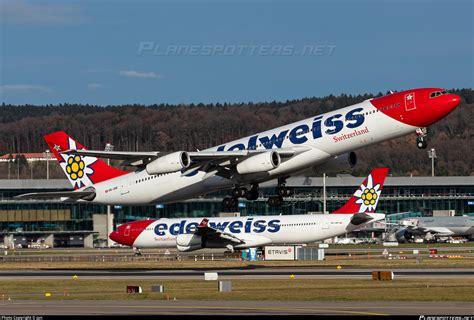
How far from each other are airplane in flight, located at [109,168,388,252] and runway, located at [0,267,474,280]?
54.8 ft

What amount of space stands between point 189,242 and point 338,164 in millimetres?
32634

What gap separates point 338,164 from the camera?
71562 mm

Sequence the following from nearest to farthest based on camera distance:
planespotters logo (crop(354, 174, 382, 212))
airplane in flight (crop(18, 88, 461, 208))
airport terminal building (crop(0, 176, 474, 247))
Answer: airplane in flight (crop(18, 88, 461, 208))
planespotters logo (crop(354, 174, 382, 212))
airport terminal building (crop(0, 176, 474, 247))

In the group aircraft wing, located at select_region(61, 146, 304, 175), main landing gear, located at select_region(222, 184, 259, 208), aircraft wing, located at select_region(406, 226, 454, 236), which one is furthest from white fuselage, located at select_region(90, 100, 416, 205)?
aircraft wing, located at select_region(406, 226, 454, 236)

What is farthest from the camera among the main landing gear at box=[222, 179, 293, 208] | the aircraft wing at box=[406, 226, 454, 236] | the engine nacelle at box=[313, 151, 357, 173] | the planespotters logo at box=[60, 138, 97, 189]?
the aircraft wing at box=[406, 226, 454, 236]

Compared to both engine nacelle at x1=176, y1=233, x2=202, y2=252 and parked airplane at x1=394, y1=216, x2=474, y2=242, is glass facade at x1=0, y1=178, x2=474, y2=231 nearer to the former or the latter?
parked airplane at x1=394, y1=216, x2=474, y2=242

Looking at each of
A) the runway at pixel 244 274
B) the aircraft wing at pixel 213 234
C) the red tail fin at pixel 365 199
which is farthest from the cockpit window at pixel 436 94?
the red tail fin at pixel 365 199

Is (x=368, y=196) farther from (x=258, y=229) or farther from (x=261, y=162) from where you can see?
(x=261, y=162)

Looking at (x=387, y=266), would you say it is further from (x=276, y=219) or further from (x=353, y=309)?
(x=353, y=309)

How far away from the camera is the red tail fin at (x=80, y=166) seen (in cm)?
8050

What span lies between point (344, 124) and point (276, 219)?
129 ft

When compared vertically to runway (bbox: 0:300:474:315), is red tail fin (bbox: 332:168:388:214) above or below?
above

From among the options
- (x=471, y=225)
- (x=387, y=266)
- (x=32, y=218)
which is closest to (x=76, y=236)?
(x=32, y=218)

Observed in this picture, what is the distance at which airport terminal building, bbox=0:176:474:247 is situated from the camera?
557ft
